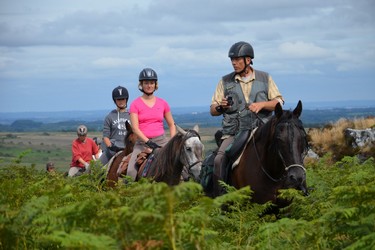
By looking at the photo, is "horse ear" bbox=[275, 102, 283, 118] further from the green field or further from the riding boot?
the green field

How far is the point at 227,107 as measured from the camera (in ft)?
41.4

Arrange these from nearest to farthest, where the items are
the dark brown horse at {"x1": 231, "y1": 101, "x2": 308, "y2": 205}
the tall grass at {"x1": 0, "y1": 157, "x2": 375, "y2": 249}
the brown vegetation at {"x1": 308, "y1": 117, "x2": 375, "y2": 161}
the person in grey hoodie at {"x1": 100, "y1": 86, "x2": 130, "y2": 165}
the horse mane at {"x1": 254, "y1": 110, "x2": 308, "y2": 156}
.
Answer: the tall grass at {"x1": 0, "y1": 157, "x2": 375, "y2": 249}
the dark brown horse at {"x1": 231, "y1": 101, "x2": 308, "y2": 205}
the horse mane at {"x1": 254, "y1": 110, "x2": 308, "y2": 156}
the person in grey hoodie at {"x1": 100, "y1": 86, "x2": 130, "y2": 165}
the brown vegetation at {"x1": 308, "y1": 117, "x2": 375, "y2": 161}

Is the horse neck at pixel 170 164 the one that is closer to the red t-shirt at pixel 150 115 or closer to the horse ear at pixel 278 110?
the red t-shirt at pixel 150 115

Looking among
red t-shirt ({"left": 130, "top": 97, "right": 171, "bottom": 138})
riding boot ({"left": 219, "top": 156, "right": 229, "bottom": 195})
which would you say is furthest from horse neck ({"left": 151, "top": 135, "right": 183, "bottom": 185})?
riding boot ({"left": 219, "top": 156, "right": 229, "bottom": 195})

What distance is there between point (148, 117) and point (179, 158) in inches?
Result: 62.4

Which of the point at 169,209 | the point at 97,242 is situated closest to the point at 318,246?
the point at 169,209

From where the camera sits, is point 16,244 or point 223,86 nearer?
point 16,244

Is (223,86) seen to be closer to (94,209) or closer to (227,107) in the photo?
(227,107)

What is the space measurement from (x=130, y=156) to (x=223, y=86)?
3586 millimetres

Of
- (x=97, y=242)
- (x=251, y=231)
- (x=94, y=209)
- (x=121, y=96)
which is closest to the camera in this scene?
(x=97, y=242)

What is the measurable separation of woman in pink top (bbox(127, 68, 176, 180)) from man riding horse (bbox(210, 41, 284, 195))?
2289mm

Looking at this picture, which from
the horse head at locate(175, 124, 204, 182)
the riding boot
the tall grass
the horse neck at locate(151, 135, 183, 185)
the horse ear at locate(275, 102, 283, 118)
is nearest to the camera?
the tall grass

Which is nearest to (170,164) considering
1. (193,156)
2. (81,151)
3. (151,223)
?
(193,156)

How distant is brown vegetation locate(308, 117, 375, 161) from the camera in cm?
2872
